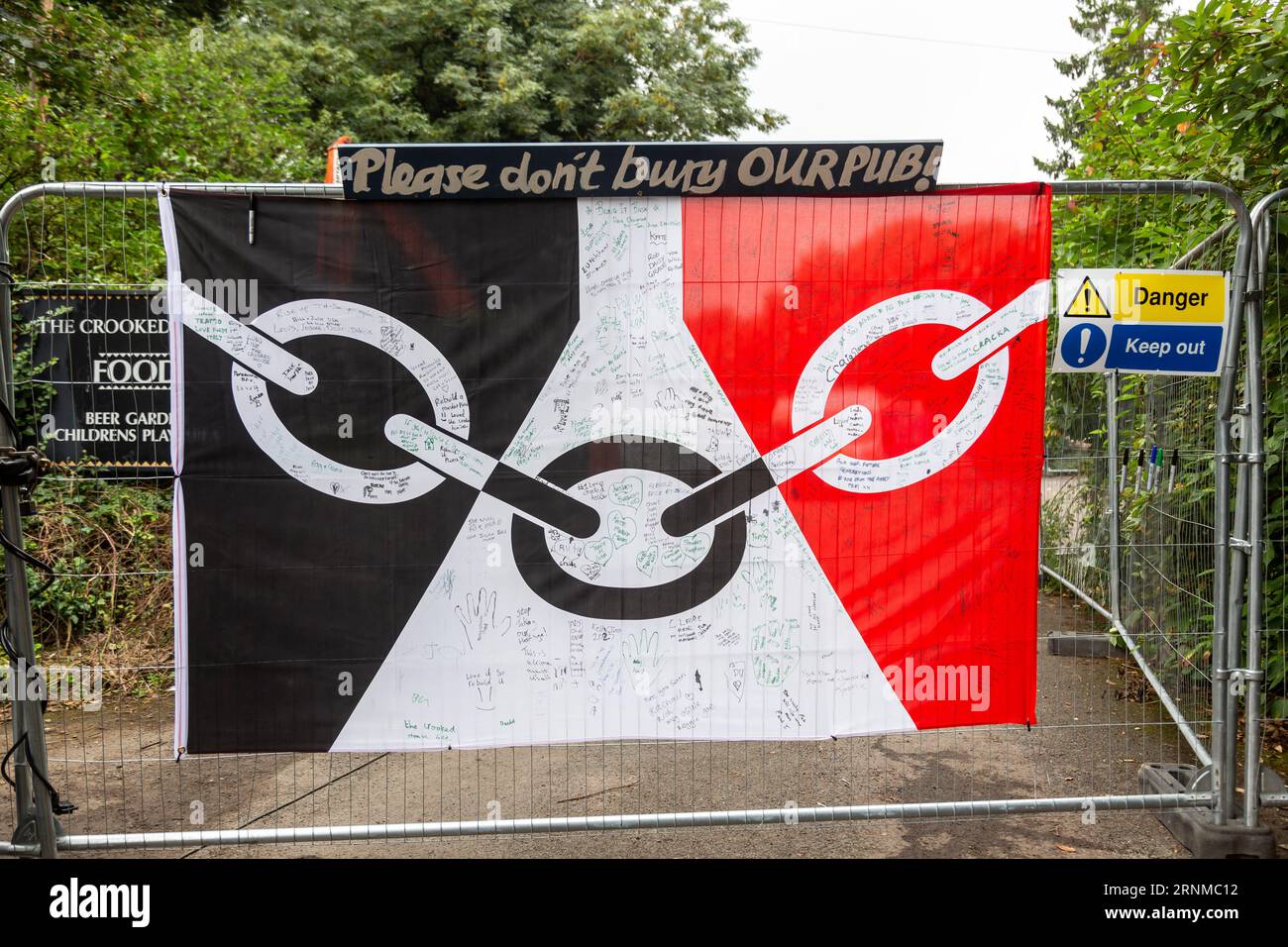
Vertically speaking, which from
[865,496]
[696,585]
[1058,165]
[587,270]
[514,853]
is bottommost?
[514,853]

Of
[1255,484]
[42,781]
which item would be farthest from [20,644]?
[1255,484]

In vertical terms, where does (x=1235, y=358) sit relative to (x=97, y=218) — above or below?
below

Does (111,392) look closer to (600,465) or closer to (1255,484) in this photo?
(600,465)

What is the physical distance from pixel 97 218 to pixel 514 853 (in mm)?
6516

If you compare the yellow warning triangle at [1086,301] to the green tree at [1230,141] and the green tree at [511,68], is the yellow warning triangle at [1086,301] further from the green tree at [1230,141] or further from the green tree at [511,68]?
the green tree at [511,68]

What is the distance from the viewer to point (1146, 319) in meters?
4.04

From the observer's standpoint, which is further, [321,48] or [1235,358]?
[321,48]

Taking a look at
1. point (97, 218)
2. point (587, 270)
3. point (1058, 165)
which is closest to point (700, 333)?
point (587, 270)

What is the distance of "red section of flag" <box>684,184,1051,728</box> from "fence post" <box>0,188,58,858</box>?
2.83 m

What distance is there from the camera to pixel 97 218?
7.72m

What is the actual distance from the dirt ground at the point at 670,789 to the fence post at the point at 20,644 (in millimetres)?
289

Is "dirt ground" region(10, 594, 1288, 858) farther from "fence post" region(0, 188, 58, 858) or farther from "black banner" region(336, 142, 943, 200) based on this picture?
"black banner" region(336, 142, 943, 200)

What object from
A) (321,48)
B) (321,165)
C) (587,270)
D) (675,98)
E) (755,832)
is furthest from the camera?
(675,98)
